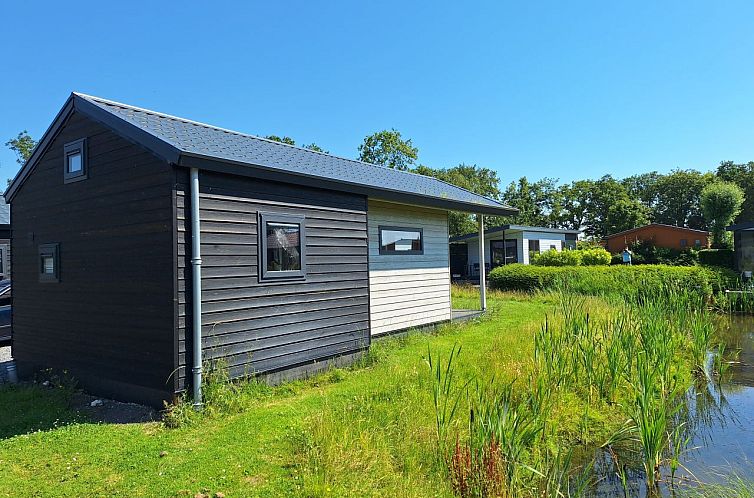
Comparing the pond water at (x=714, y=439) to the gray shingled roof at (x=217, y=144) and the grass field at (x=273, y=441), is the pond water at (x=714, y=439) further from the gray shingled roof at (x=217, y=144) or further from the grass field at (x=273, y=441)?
the gray shingled roof at (x=217, y=144)

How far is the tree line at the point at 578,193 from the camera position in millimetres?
33500

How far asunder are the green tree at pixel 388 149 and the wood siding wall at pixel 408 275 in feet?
76.3

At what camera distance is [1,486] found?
3.46 meters

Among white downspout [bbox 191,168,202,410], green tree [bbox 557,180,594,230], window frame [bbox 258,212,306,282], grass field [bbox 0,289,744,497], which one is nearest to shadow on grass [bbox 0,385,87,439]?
grass field [bbox 0,289,744,497]

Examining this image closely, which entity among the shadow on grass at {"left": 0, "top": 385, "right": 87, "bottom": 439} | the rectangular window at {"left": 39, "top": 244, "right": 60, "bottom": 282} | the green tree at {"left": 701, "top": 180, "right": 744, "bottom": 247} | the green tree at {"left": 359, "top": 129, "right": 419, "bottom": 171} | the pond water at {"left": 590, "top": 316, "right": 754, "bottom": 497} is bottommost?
the pond water at {"left": 590, "top": 316, "right": 754, "bottom": 497}

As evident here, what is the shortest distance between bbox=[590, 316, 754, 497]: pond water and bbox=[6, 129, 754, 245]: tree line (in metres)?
27.2

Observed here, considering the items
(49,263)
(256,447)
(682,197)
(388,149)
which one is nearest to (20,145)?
(388,149)

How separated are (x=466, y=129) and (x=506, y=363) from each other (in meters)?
20.2

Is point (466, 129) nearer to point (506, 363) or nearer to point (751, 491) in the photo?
point (506, 363)

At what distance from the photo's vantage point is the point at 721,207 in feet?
87.3

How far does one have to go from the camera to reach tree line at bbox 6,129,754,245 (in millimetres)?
33500

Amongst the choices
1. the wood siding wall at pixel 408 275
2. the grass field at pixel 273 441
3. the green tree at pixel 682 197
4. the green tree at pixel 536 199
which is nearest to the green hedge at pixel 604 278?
the wood siding wall at pixel 408 275

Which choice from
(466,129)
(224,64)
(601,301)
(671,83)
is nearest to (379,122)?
(466,129)

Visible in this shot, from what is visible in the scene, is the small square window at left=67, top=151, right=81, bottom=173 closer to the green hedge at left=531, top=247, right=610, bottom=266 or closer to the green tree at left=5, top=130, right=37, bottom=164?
the green hedge at left=531, top=247, right=610, bottom=266
